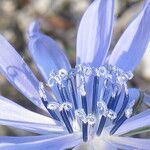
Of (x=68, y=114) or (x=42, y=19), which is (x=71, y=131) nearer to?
(x=68, y=114)

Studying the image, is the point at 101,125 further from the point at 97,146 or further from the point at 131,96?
the point at 131,96

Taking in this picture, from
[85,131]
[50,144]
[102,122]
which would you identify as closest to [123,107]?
[102,122]

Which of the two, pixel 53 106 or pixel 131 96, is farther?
pixel 131 96

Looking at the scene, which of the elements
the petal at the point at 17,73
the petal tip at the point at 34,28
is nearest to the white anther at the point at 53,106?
the petal at the point at 17,73

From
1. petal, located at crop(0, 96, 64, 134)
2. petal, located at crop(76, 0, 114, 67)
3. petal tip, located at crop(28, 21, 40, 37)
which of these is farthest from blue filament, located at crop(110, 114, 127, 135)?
petal tip, located at crop(28, 21, 40, 37)

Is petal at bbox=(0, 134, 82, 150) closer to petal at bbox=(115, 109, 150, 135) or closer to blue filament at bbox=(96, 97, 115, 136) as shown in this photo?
blue filament at bbox=(96, 97, 115, 136)

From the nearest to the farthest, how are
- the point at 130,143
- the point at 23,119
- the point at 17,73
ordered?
the point at 130,143 < the point at 23,119 < the point at 17,73

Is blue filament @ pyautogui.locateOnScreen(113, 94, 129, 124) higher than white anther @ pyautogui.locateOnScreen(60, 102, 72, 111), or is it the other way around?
white anther @ pyautogui.locateOnScreen(60, 102, 72, 111)
